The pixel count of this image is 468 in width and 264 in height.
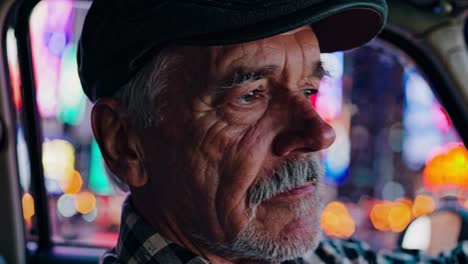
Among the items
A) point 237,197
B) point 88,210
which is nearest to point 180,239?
point 237,197

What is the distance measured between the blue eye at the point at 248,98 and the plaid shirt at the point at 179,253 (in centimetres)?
31

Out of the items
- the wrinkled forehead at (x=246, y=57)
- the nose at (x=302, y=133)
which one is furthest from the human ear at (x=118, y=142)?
the nose at (x=302, y=133)

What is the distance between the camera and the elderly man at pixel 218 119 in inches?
63.4

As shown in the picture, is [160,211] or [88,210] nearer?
[160,211]

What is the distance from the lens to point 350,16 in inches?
70.7

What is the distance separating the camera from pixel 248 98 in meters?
1.70

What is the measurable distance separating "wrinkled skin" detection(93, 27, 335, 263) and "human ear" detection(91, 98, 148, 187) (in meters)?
0.04

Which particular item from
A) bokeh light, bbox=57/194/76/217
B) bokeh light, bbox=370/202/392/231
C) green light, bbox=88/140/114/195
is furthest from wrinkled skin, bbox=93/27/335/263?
bokeh light, bbox=370/202/392/231

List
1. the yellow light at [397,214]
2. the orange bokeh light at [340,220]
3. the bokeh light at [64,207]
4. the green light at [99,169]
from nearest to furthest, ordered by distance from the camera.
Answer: the green light at [99,169] < the bokeh light at [64,207] < the orange bokeh light at [340,220] < the yellow light at [397,214]

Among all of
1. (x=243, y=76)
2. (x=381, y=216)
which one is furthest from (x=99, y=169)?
(x=381, y=216)

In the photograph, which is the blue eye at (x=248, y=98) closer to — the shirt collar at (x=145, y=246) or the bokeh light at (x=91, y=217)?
the shirt collar at (x=145, y=246)

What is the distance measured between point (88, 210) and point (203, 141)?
16349 millimetres

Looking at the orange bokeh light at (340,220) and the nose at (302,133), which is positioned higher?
the nose at (302,133)

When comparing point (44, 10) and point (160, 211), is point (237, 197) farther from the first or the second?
point (44, 10)
